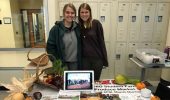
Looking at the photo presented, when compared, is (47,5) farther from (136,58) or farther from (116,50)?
(136,58)

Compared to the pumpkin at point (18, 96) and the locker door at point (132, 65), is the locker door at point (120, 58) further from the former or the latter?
the pumpkin at point (18, 96)

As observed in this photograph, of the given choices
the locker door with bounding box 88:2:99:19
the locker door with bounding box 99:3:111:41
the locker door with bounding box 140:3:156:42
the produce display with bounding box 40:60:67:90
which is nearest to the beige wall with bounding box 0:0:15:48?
the locker door with bounding box 88:2:99:19

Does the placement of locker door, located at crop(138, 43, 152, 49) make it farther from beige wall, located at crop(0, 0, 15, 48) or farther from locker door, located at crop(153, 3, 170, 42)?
beige wall, located at crop(0, 0, 15, 48)

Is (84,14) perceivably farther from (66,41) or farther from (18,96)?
(18,96)

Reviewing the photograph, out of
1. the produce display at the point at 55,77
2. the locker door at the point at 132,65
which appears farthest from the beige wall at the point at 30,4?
the produce display at the point at 55,77

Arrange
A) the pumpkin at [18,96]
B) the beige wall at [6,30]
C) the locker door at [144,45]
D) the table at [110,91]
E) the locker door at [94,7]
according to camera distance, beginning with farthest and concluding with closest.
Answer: the beige wall at [6,30], the locker door at [144,45], the locker door at [94,7], the table at [110,91], the pumpkin at [18,96]

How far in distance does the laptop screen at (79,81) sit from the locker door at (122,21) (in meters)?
1.70

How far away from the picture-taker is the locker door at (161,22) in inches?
111

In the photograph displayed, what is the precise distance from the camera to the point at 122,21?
2.87 metres

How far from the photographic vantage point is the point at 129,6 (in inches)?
110

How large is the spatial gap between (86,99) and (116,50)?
185cm

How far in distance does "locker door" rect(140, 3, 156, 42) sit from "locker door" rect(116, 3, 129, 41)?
0.91 feet

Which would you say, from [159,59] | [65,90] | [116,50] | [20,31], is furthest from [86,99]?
[20,31]

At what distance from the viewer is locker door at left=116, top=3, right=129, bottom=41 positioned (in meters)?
2.82
